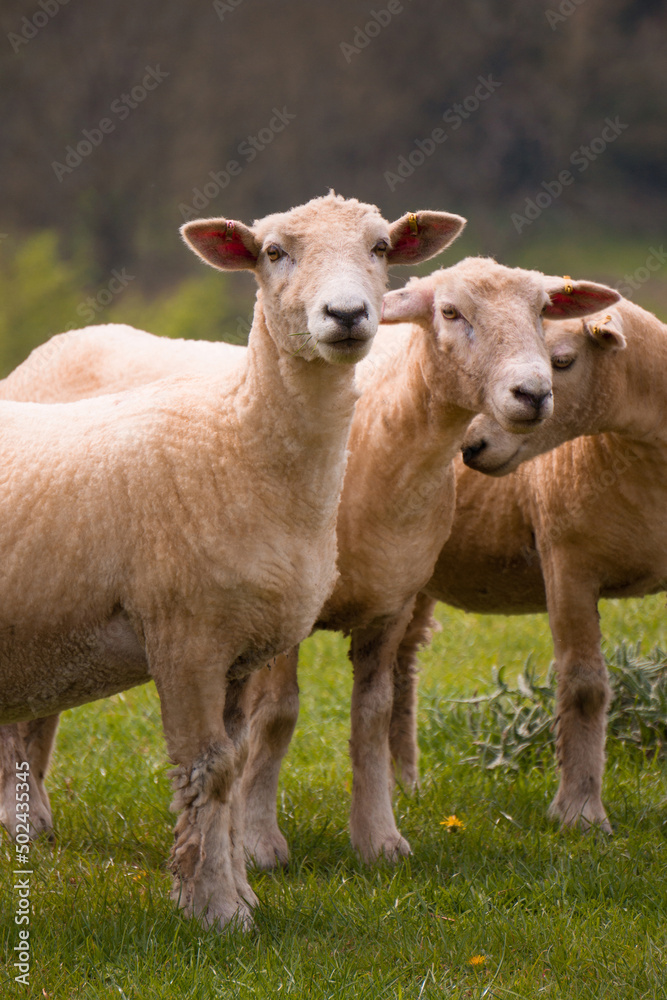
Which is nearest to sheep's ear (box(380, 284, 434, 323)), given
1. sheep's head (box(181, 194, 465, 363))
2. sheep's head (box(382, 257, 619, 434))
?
sheep's head (box(382, 257, 619, 434))

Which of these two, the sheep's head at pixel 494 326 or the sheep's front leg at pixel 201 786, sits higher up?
the sheep's head at pixel 494 326

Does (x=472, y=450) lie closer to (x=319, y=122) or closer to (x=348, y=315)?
(x=348, y=315)

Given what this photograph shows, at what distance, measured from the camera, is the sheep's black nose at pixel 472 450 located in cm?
400

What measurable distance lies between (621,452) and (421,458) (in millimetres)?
862

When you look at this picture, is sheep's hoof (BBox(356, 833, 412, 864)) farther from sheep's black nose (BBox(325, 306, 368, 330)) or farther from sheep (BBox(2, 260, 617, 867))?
sheep's black nose (BBox(325, 306, 368, 330))

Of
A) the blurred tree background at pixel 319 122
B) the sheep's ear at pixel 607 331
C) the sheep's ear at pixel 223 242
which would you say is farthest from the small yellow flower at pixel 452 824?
the blurred tree background at pixel 319 122

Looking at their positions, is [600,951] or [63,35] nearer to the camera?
[600,951]

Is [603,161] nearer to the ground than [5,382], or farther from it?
farther from it

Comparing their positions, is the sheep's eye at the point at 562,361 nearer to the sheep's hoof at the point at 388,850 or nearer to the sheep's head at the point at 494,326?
the sheep's head at the point at 494,326

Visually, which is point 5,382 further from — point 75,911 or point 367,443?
point 75,911

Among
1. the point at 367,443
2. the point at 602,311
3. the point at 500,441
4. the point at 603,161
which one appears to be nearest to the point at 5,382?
the point at 367,443

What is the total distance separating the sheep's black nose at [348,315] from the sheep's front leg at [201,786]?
99 centimetres

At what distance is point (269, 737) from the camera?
4.05 metres

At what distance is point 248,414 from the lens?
3.34 metres
